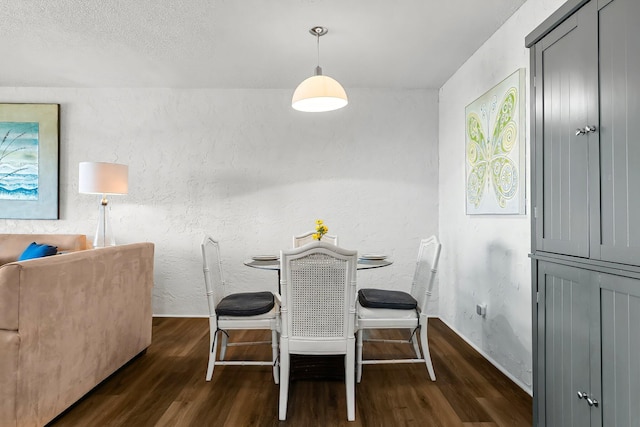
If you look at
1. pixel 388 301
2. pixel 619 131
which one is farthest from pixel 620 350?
pixel 388 301

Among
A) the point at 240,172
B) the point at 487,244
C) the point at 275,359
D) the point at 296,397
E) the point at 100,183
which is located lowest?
the point at 296,397

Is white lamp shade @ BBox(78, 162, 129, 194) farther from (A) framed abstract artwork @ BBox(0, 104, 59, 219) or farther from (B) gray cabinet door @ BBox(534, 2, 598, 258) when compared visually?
(B) gray cabinet door @ BBox(534, 2, 598, 258)

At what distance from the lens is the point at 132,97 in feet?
14.6

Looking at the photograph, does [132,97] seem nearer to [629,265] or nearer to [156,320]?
[156,320]

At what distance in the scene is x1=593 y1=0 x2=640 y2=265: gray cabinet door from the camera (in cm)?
135

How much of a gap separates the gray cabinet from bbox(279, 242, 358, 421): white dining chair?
89 cm

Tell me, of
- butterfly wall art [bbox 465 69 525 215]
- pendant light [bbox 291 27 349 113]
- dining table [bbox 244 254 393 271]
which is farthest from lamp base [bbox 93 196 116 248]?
butterfly wall art [bbox 465 69 525 215]

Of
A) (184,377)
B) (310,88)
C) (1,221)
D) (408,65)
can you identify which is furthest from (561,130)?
(1,221)

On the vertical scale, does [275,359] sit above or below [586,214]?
below


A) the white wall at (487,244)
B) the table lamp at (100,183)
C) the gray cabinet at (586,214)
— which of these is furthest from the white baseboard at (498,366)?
the table lamp at (100,183)

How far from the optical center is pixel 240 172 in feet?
14.6

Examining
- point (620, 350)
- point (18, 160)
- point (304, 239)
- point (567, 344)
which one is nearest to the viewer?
point (620, 350)

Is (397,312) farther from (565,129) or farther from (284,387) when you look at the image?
(565,129)

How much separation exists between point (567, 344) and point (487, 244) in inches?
60.7
